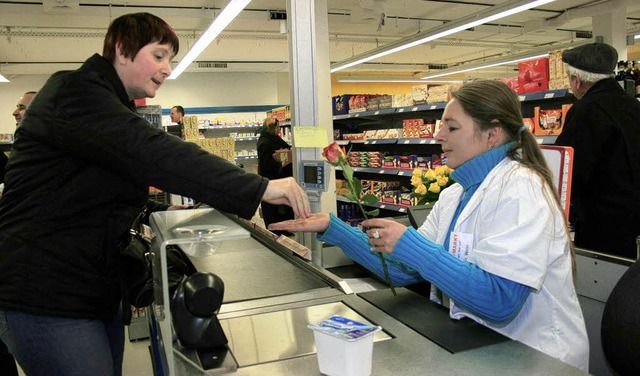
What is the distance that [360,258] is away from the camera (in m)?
2.05

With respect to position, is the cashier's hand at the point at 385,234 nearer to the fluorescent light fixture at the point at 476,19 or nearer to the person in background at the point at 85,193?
the person in background at the point at 85,193

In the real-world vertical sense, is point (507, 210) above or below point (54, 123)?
below

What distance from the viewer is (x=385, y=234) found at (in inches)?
63.7

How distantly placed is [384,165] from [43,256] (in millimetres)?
6410

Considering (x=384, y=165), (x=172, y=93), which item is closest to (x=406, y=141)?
(x=384, y=165)

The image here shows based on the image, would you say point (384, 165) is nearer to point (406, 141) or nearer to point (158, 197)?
point (406, 141)

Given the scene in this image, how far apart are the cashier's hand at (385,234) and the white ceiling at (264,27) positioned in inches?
285

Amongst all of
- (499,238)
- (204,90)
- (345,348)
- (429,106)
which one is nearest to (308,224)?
(499,238)

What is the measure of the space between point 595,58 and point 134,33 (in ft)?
9.36

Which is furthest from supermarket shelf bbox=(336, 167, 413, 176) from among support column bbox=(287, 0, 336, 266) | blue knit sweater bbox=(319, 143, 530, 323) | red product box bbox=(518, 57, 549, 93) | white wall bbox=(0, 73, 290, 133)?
white wall bbox=(0, 73, 290, 133)

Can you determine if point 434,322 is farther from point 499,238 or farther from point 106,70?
point 106,70

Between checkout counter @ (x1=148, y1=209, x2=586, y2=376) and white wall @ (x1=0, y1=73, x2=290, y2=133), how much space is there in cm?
1377

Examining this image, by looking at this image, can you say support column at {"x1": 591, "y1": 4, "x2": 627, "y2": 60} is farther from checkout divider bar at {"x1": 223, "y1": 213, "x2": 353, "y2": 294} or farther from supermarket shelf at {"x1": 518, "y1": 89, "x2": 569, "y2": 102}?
checkout divider bar at {"x1": 223, "y1": 213, "x2": 353, "y2": 294}

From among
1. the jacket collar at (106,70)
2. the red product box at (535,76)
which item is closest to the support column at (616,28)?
the red product box at (535,76)
